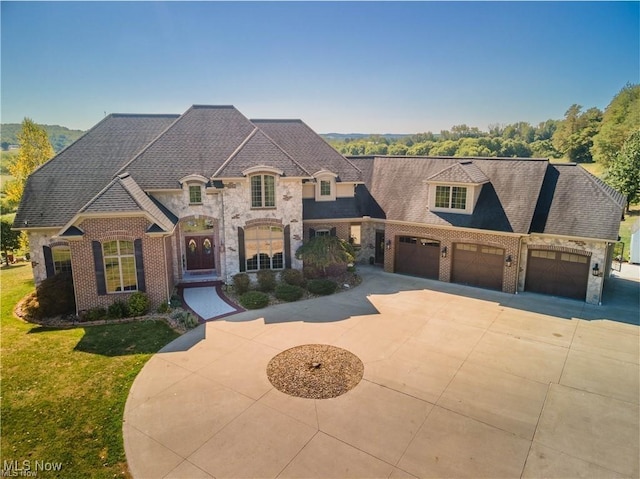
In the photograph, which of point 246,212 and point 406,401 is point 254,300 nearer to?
point 246,212

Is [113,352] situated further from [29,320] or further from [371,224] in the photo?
[371,224]

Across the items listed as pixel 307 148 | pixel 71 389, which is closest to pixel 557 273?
pixel 307 148

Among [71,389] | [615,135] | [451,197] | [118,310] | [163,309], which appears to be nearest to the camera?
[71,389]

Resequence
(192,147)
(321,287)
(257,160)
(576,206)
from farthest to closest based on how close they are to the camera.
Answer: (192,147)
(257,160)
(321,287)
(576,206)

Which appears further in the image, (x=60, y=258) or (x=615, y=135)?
(x=615, y=135)

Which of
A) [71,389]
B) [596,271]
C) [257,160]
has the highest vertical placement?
[257,160]

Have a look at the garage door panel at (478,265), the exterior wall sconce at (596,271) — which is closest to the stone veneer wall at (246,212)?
the garage door panel at (478,265)

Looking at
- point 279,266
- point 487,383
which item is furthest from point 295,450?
point 279,266
